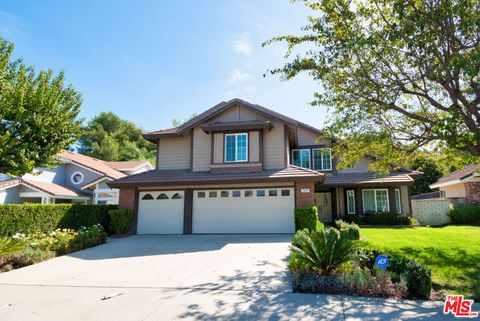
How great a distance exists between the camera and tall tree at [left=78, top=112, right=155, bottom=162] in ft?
147

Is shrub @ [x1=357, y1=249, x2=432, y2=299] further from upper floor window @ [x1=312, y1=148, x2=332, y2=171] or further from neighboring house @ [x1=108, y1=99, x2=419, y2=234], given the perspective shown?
upper floor window @ [x1=312, y1=148, x2=332, y2=171]

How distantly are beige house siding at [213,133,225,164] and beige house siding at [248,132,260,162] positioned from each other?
149cm

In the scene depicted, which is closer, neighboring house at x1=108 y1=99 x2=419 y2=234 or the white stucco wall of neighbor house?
neighboring house at x1=108 y1=99 x2=419 y2=234

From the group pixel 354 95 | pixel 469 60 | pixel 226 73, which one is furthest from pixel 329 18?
pixel 226 73

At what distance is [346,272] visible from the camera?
6.80 metres

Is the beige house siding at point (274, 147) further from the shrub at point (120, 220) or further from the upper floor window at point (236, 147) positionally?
the shrub at point (120, 220)

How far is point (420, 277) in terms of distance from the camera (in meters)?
6.07

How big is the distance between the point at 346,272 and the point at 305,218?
24.3 feet

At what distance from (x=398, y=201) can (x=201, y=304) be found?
59.9 ft

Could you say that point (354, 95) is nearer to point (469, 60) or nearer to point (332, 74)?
point (332, 74)

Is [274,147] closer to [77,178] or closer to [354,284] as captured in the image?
[354,284]

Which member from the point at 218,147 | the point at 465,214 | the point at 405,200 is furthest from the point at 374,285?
the point at 465,214

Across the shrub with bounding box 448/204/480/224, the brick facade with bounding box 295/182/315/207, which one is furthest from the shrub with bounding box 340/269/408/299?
the shrub with bounding box 448/204/480/224

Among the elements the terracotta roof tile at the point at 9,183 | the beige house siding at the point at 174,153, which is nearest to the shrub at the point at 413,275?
the beige house siding at the point at 174,153
